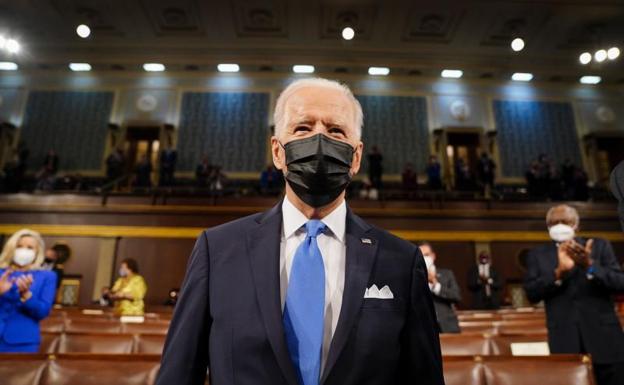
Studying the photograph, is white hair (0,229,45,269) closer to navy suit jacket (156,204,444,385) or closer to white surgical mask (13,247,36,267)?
white surgical mask (13,247,36,267)

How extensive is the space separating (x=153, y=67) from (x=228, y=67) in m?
2.25

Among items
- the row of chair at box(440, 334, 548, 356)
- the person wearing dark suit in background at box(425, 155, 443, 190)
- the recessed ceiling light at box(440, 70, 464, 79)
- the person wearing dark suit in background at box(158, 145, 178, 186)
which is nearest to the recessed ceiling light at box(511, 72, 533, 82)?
the recessed ceiling light at box(440, 70, 464, 79)

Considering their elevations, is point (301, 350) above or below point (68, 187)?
below

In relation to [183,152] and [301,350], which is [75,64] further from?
[301,350]

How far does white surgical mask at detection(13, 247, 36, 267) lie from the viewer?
2.74 metres

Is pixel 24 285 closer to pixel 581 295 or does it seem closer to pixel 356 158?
pixel 356 158

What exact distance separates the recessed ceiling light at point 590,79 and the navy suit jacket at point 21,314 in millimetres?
14919

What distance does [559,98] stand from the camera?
43.0 ft

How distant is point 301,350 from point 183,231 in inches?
329

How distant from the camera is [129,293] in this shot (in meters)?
4.69

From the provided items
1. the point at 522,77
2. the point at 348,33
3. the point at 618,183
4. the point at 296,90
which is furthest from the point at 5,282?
the point at 522,77

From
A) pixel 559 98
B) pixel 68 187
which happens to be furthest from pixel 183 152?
pixel 559 98

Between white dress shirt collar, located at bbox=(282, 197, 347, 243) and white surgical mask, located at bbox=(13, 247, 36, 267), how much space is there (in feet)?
7.86

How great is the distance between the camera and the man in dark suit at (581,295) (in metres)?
2.25
